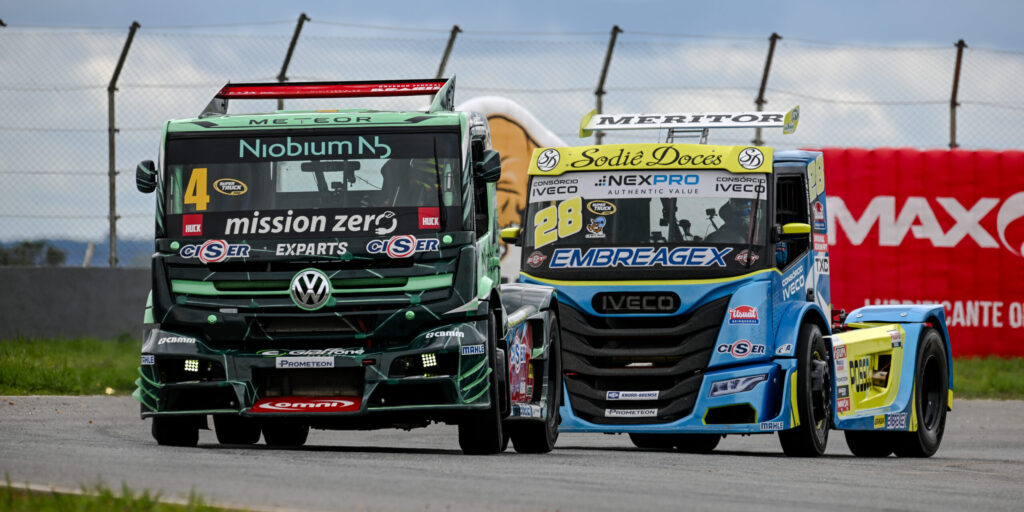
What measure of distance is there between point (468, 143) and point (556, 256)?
288 cm

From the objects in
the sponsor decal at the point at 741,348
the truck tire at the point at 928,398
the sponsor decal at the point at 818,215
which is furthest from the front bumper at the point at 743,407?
the truck tire at the point at 928,398

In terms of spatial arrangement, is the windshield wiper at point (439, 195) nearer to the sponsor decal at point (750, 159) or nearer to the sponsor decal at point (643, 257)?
the sponsor decal at point (643, 257)

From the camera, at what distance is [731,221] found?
1442cm

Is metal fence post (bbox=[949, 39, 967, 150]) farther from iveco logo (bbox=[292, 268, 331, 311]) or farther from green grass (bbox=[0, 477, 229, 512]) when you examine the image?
green grass (bbox=[0, 477, 229, 512])

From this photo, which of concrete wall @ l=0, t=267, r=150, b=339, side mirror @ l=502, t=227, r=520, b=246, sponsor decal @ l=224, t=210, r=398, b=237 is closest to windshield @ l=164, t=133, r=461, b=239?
sponsor decal @ l=224, t=210, r=398, b=237

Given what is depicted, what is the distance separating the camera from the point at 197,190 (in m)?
11.9

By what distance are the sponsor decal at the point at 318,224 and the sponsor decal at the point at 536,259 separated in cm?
332

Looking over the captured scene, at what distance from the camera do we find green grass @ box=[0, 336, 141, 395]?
62.4 feet

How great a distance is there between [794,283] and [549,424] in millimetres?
2535

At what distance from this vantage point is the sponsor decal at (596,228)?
14.6 meters

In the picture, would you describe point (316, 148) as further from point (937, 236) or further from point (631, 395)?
point (937, 236)

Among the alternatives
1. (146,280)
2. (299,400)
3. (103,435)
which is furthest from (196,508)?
(146,280)

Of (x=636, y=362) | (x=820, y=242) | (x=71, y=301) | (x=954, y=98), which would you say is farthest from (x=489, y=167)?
(x=954, y=98)

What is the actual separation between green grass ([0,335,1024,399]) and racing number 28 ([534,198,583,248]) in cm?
684
